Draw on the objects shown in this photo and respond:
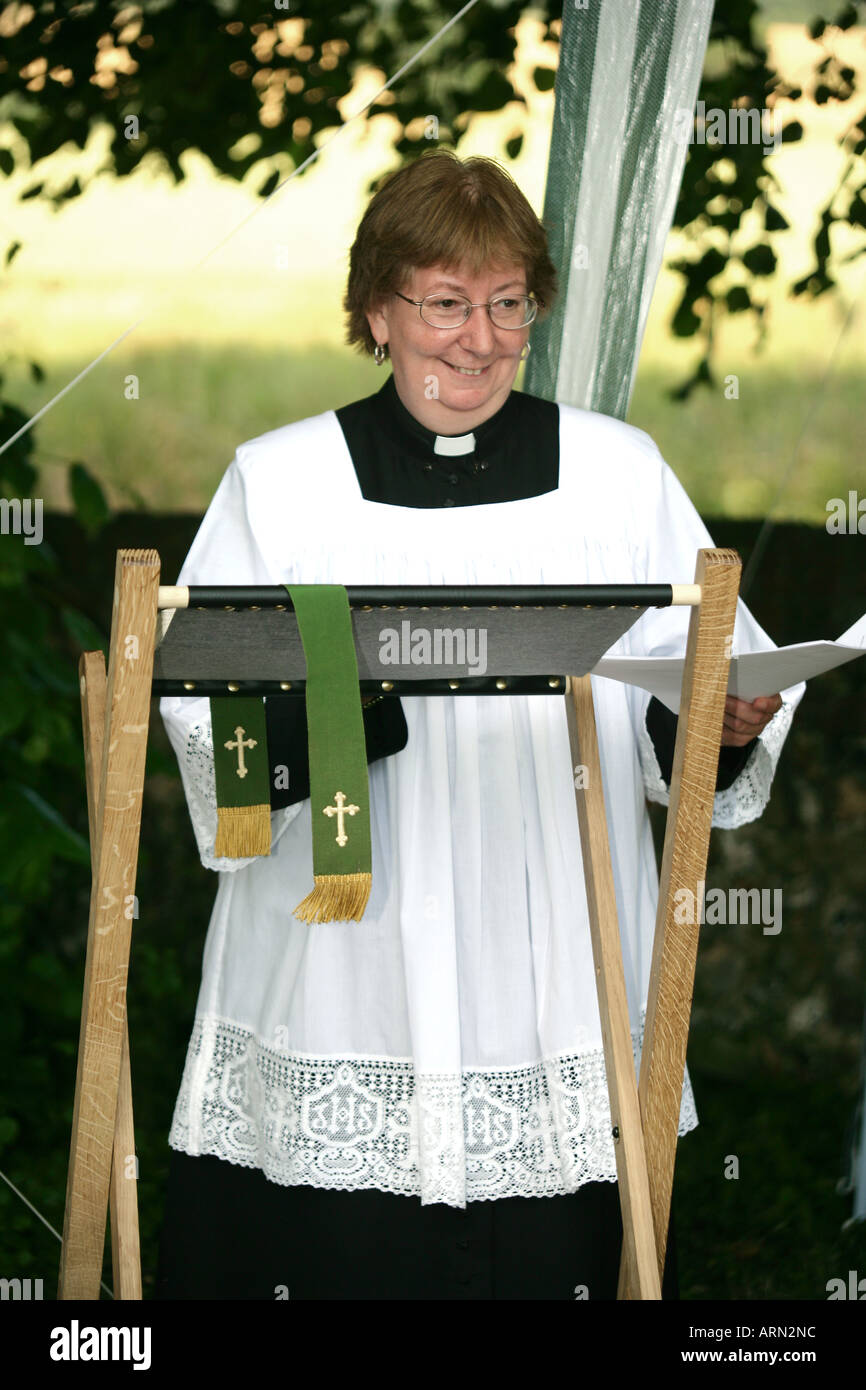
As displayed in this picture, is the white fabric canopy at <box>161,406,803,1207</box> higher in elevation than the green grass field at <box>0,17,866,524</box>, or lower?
lower

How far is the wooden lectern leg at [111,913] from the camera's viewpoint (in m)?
2.03

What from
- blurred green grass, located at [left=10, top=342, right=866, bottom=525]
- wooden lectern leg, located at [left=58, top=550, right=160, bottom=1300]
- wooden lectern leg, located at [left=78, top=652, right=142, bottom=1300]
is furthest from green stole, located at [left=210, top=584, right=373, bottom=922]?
blurred green grass, located at [left=10, top=342, right=866, bottom=525]

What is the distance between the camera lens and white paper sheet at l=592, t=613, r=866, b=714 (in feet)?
6.90

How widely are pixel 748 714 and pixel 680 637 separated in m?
0.34

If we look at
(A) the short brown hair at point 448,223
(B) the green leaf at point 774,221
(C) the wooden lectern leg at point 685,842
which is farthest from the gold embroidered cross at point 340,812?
(B) the green leaf at point 774,221

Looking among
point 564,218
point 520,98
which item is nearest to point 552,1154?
point 564,218

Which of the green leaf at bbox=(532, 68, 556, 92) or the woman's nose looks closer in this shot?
the woman's nose

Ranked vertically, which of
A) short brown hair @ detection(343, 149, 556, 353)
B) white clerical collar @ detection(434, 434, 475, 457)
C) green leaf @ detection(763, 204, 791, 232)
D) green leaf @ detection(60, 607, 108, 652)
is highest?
green leaf @ detection(763, 204, 791, 232)

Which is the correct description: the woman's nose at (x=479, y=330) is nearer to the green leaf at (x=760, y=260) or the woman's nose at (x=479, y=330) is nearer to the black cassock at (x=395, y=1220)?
the black cassock at (x=395, y=1220)

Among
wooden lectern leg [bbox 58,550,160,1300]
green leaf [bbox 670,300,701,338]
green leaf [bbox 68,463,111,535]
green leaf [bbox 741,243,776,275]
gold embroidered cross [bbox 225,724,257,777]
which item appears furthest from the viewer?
green leaf [bbox 670,300,701,338]

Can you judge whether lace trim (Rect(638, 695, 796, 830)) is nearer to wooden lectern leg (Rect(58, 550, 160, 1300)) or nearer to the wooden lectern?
the wooden lectern

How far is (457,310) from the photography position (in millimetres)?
2721

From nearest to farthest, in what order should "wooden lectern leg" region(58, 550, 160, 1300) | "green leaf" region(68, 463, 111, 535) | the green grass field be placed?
"wooden lectern leg" region(58, 550, 160, 1300)
"green leaf" region(68, 463, 111, 535)
the green grass field

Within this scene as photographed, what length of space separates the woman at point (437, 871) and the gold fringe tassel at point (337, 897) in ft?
1.65
